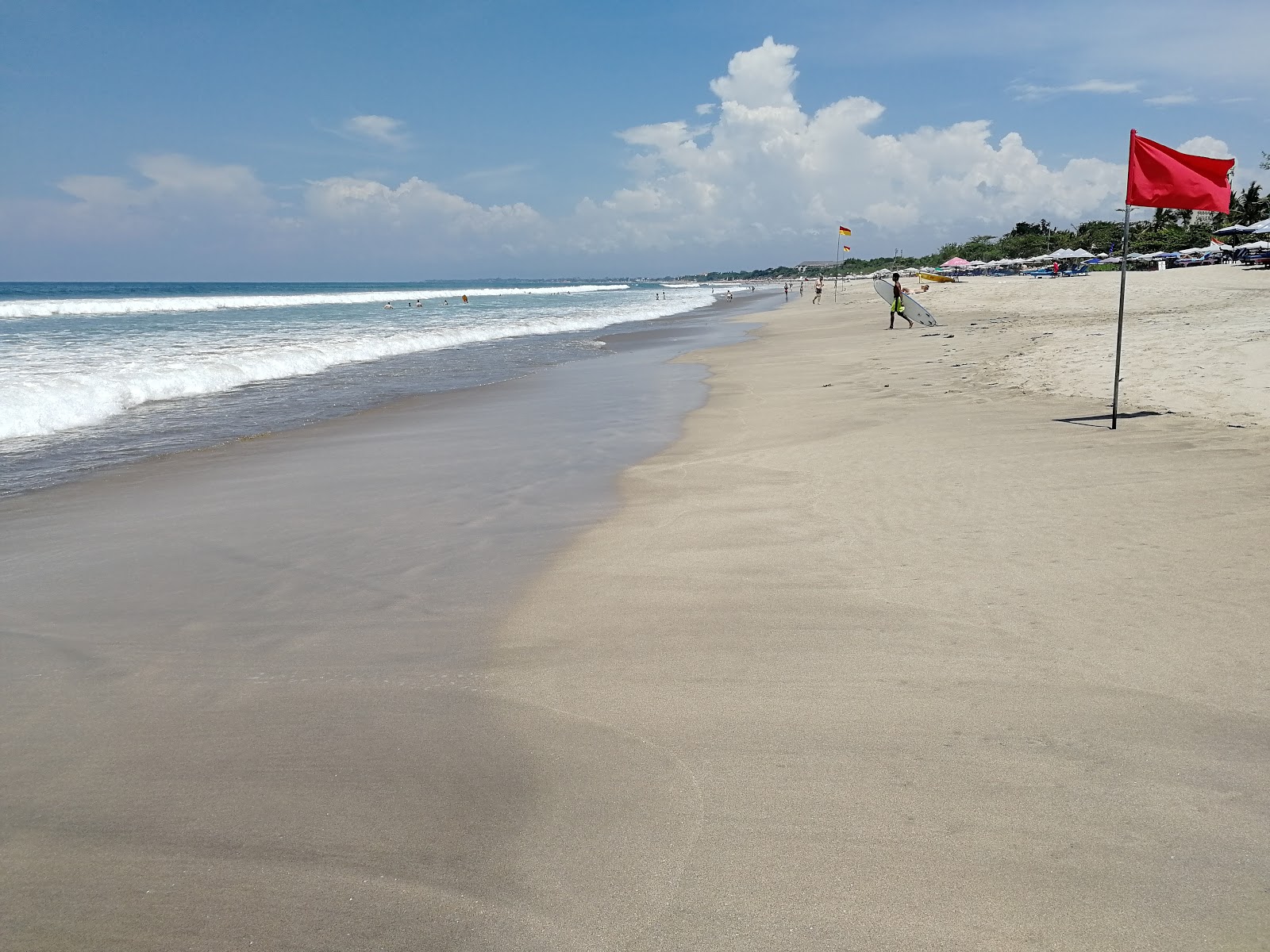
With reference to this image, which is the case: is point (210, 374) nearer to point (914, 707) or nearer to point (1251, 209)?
point (914, 707)

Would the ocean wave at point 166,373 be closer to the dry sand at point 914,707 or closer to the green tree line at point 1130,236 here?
the dry sand at point 914,707

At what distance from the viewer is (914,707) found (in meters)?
3.41

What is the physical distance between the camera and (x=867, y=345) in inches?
758

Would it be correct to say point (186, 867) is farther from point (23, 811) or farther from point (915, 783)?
point (915, 783)

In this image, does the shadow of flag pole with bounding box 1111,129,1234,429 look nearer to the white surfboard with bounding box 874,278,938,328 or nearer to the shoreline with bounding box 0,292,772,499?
the shoreline with bounding box 0,292,772,499

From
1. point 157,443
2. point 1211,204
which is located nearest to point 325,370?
point 157,443

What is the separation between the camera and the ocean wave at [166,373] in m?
11.4

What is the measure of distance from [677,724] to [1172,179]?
738cm

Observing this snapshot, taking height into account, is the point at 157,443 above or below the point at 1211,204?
below

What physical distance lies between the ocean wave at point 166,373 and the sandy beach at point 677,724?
5.83 m

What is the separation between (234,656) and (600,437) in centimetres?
621

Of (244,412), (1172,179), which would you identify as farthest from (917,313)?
(244,412)

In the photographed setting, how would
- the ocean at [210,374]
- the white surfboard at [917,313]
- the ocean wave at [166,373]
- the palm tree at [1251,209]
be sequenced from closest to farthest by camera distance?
the ocean at [210,374] < the ocean wave at [166,373] < the white surfboard at [917,313] < the palm tree at [1251,209]

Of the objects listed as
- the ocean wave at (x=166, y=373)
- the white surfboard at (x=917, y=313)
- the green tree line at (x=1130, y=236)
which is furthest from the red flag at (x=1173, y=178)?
the green tree line at (x=1130, y=236)
